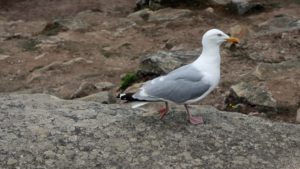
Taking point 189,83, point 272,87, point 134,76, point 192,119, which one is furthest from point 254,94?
point 134,76

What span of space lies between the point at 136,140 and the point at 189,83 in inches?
28.3

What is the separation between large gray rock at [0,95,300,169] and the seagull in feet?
0.90

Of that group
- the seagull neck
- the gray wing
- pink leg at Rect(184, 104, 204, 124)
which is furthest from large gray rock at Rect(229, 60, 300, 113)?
the gray wing

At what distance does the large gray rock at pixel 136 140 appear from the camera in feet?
17.3

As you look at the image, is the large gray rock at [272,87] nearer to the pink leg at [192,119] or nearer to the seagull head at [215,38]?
the pink leg at [192,119]

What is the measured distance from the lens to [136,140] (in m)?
5.53

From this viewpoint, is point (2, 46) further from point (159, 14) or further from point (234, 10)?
point (234, 10)

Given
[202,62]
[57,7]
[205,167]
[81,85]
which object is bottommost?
[57,7]

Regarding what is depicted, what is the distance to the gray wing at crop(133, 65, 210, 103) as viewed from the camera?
560 centimetres

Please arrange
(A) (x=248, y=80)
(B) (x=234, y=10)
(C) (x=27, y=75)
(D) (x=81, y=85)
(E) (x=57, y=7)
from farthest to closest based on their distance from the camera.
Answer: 1. (E) (x=57, y=7)
2. (B) (x=234, y=10)
3. (C) (x=27, y=75)
4. (D) (x=81, y=85)
5. (A) (x=248, y=80)

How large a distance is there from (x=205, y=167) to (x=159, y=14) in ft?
28.4

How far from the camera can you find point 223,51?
1009 centimetres

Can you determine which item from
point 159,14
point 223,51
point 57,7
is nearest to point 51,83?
point 223,51

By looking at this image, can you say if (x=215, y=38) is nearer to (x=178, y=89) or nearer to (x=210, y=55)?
(x=210, y=55)
